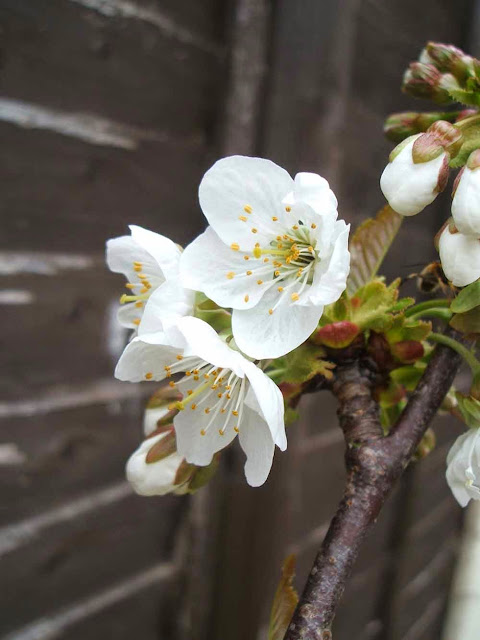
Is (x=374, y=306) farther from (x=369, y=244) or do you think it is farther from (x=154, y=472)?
(x=154, y=472)

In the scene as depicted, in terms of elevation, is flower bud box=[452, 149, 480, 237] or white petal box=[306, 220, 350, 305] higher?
flower bud box=[452, 149, 480, 237]

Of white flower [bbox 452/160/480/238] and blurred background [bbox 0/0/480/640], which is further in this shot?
blurred background [bbox 0/0/480/640]

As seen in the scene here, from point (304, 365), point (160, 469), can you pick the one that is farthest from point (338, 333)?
point (160, 469)

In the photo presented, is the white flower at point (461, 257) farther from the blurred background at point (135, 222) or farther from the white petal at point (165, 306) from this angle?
the blurred background at point (135, 222)

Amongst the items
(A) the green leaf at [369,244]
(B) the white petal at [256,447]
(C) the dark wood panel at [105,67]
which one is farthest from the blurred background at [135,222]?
(B) the white petal at [256,447]

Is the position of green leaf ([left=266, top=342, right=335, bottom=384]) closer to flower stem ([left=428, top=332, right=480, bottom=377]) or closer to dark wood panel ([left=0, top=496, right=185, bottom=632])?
flower stem ([left=428, top=332, right=480, bottom=377])

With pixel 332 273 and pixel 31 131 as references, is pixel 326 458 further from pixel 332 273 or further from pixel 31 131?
pixel 332 273

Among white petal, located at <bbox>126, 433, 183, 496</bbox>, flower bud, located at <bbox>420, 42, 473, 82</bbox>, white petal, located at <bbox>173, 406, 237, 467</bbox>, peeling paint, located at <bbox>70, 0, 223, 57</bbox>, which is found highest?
peeling paint, located at <bbox>70, 0, 223, 57</bbox>

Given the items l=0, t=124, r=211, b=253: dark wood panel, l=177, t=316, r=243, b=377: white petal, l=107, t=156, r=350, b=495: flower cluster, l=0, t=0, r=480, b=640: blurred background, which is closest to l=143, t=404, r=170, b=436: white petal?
l=107, t=156, r=350, b=495: flower cluster
